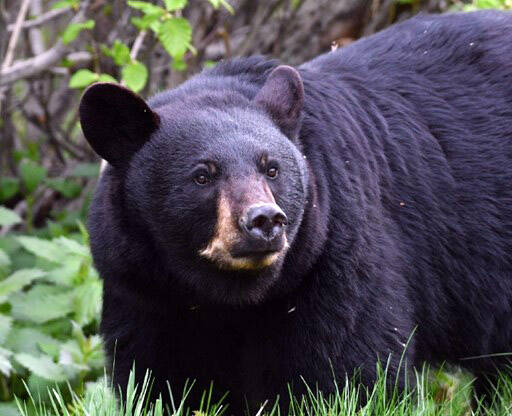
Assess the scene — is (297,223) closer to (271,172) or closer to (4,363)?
(271,172)

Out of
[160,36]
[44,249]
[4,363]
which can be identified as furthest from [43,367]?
[160,36]

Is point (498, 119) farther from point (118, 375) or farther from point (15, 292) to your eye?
point (15, 292)

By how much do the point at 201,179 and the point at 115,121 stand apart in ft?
1.38

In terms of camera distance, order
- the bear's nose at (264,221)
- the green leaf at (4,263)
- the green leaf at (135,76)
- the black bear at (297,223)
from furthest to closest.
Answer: the green leaf at (4,263) → the green leaf at (135,76) → the black bear at (297,223) → the bear's nose at (264,221)

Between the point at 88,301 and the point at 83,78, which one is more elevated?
the point at 83,78

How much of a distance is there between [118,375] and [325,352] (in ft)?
2.85

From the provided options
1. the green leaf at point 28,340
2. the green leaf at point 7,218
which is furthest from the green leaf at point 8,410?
the green leaf at point 7,218

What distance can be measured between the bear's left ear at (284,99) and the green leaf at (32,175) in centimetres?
418

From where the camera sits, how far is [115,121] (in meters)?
4.06

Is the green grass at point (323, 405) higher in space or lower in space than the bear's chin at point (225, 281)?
lower

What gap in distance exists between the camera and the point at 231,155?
3.90 meters

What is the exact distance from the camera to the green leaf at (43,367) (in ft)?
18.9

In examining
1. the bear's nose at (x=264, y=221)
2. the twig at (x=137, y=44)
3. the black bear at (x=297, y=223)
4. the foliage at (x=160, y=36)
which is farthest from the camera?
the twig at (x=137, y=44)

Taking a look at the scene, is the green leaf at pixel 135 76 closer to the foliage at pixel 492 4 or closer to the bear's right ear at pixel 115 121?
the foliage at pixel 492 4
